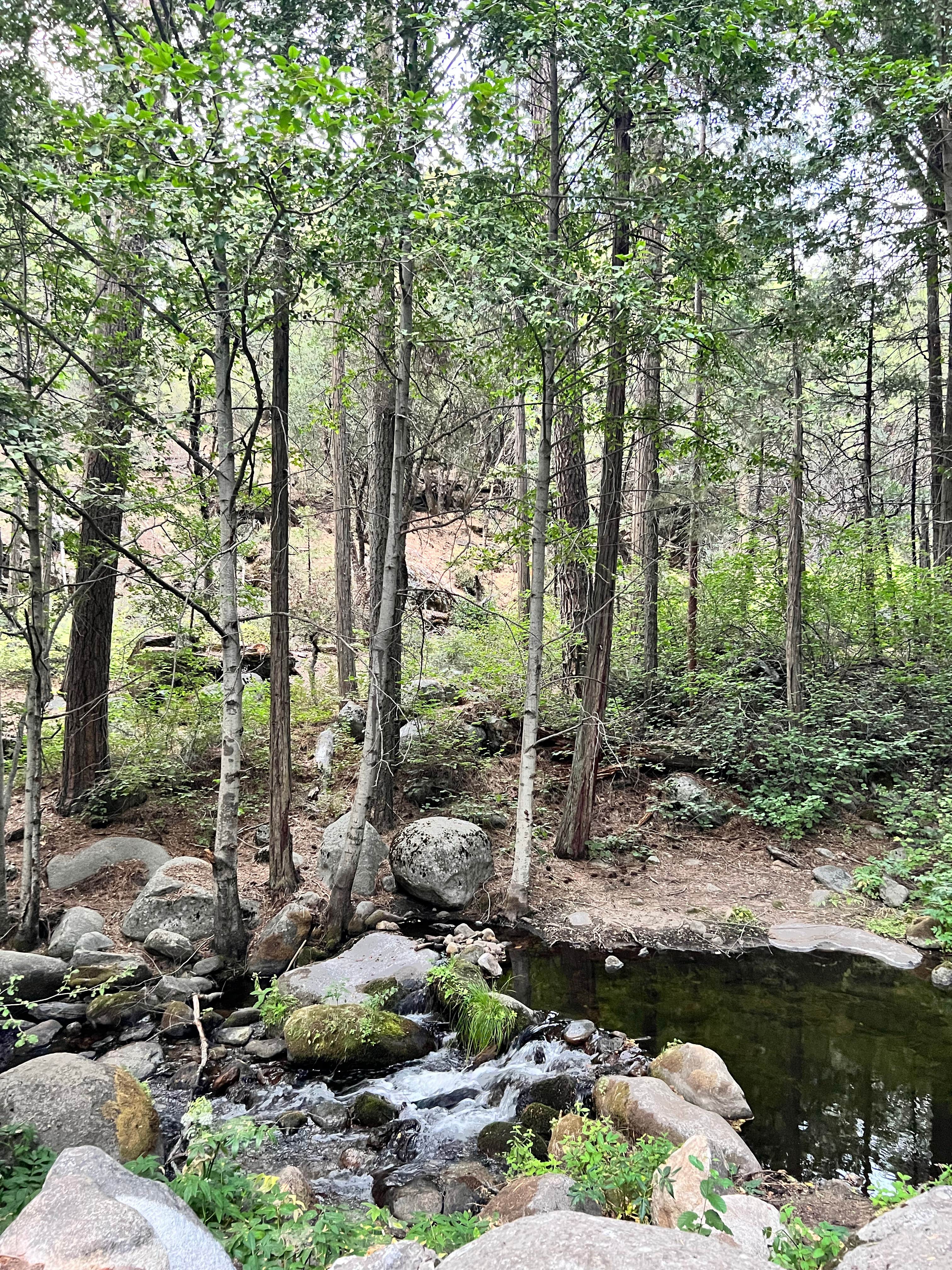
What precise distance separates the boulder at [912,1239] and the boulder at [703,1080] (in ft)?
5.88

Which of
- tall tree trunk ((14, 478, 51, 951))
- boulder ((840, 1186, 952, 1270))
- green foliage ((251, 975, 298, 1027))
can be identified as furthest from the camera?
tall tree trunk ((14, 478, 51, 951))

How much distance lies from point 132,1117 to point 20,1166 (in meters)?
0.70

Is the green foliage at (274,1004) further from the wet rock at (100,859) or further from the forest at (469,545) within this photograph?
the wet rock at (100,859)

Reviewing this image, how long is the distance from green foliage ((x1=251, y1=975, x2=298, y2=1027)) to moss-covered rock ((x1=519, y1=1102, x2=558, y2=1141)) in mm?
1970

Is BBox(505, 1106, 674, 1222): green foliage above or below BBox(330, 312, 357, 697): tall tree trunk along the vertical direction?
below

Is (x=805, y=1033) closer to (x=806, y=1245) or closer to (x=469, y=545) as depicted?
(x=806, y=1245)

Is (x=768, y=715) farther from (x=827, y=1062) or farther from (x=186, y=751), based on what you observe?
(x=186, y=751)

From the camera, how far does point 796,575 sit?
10.3 m

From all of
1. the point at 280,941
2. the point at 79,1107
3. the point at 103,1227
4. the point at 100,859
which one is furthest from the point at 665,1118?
the point at 100,859

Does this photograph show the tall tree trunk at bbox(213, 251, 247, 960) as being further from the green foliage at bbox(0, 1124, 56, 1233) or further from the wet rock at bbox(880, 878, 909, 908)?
the wet rock at bbox(880, 878, 909, 908)

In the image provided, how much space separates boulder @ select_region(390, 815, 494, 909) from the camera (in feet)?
25.2

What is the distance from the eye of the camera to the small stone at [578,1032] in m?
5.24

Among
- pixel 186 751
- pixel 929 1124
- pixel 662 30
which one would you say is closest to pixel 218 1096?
pixel 929 1124

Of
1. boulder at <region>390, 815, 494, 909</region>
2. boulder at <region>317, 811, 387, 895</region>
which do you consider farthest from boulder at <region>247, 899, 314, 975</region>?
boulder at <region>390, 815, 494, 909</region>
